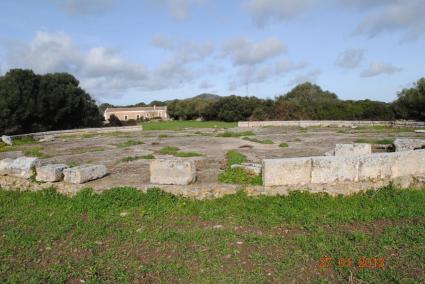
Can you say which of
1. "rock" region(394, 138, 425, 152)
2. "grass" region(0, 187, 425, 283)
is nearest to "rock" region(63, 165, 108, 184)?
"grass" region(0, 187, 425, 283)

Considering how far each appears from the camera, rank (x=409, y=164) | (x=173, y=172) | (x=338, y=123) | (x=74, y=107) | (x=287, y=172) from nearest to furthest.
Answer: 1. (x=287, y=172)
2. (x=173, y=172)
3. (x=409, y=164)
4. (x=338, y=123)
5. (x=74, y=107)

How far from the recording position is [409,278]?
4043mm

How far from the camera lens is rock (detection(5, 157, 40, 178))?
8.79 metres

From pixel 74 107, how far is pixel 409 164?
33420 millimetres

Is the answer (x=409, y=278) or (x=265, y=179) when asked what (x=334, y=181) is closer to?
(x=265, y=179)

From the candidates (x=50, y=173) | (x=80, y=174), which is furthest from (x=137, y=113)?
(x=80, y=174)

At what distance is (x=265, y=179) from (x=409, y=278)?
3.42m

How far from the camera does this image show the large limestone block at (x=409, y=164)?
24.8 ft

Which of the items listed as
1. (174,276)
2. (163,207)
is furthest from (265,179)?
(174,276)

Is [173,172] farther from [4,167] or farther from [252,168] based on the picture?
[4,167]

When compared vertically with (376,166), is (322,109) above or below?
above
